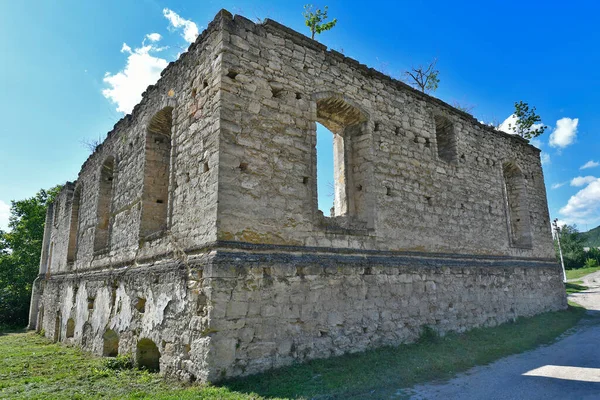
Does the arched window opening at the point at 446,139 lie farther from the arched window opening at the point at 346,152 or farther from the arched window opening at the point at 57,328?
the arched window opening at the point at 57,328

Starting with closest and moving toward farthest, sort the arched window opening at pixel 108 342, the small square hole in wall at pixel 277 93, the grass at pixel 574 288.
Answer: the small square hole in wall at pixel 277 93 < the arched window opening at pixel 108 342 < the grass at pixel 574 288

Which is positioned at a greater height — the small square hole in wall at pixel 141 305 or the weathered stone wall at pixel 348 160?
the weathered stone wall at pixel 348 160

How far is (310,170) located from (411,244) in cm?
307

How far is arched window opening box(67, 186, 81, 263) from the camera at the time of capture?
13.0 meters

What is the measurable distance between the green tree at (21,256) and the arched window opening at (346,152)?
18250 mm

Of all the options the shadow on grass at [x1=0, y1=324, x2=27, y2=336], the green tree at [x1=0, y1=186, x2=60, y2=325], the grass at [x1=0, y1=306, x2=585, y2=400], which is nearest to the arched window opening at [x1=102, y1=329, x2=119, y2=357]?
the grass at [x1=0, y1=306, x2=585, y2=400]

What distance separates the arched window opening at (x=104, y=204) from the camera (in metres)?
10.8

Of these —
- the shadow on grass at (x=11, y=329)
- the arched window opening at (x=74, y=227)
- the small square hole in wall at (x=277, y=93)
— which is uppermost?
the small square hole in wall at (x=277, y=93)

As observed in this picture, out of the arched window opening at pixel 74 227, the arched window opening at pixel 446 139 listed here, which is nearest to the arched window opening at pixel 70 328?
the arched window opening at pixel 74 227

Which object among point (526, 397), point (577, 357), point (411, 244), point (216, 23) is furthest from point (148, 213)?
point (577, 357)

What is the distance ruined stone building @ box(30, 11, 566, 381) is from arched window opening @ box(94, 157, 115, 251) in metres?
0.04

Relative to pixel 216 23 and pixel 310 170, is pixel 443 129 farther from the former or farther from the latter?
pixel 216 23

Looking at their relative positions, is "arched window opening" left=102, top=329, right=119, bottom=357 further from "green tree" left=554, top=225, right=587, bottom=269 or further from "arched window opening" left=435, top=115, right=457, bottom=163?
"green tree" left=554, top=225, right=587, bottom=269

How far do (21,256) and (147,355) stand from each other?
59.9ft
